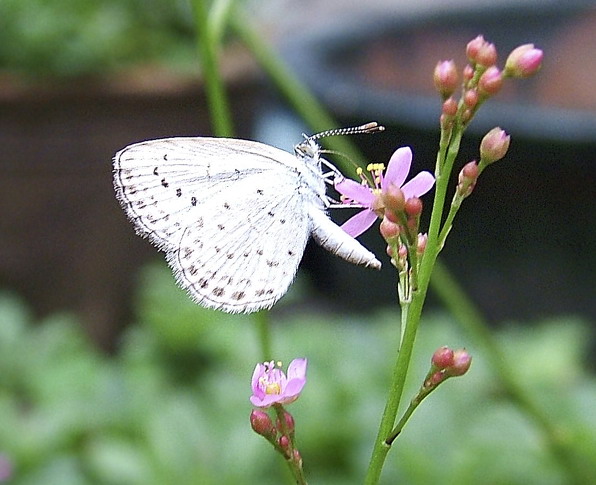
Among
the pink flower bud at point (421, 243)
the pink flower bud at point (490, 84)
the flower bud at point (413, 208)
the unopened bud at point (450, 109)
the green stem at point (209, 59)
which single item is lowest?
the pink flower bud at point (421, 243)

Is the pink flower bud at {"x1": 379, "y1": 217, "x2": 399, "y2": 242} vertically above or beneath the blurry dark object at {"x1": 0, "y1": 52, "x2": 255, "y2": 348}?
beneath

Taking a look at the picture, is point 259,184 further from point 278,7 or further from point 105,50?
point 278,7

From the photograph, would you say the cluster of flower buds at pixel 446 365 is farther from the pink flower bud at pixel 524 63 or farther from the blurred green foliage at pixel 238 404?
the blurred green foliage at pixel 238 404

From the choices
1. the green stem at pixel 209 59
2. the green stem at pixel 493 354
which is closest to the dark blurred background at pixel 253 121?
the green stem at pixel 493 354

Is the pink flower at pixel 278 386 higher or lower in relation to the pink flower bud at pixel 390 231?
lower

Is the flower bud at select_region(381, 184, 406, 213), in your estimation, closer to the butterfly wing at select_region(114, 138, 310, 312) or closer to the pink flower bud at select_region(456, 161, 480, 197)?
the pink flower bud at select_region(456, 161, 480, 197)

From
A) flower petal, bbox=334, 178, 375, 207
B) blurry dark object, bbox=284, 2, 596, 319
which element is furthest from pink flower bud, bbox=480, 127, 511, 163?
blurry dark object, bbox=284, 2, 596, 319

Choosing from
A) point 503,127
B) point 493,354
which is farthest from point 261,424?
point 503,127
